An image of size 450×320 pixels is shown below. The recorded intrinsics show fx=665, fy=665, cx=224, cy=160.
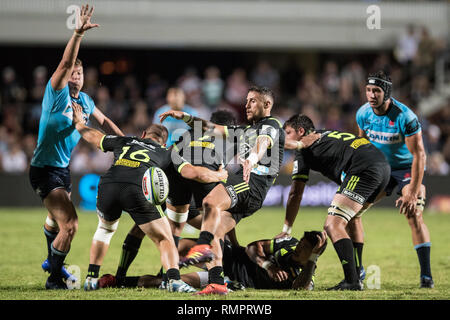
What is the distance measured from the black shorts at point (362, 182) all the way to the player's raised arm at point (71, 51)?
130 inches

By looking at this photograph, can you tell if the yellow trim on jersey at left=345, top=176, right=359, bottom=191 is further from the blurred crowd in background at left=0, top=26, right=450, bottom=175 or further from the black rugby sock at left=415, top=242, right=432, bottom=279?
the blurred crowd in background at left=0, top=26, right=450, bottom=175

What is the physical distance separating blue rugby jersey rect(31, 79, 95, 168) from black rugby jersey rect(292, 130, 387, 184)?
2751 millimetres

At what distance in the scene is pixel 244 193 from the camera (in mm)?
7359

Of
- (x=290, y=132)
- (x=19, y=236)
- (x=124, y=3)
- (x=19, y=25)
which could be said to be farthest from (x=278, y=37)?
(x=290, y=132)

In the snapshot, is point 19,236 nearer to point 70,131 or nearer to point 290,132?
point 70,131

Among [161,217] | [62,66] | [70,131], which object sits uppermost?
[62,66]

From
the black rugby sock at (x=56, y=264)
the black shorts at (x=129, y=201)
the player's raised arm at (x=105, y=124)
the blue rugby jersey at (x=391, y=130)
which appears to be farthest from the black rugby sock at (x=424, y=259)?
the black rugby sock at (x=56, y=264)

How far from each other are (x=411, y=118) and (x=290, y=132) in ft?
4.70

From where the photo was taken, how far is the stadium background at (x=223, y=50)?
19125mm

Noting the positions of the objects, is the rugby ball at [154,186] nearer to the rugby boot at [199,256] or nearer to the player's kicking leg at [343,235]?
the rugby boot at [199,256]

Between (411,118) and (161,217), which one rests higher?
(411,118)

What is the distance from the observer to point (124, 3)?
69.4ft

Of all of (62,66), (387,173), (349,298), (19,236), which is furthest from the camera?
(19,236)

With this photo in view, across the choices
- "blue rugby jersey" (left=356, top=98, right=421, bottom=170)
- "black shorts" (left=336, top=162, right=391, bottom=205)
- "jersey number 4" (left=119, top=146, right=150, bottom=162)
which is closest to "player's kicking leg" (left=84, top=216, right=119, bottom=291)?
"jersey number 4" (left=119, top=146, right=150, bottom=162)
